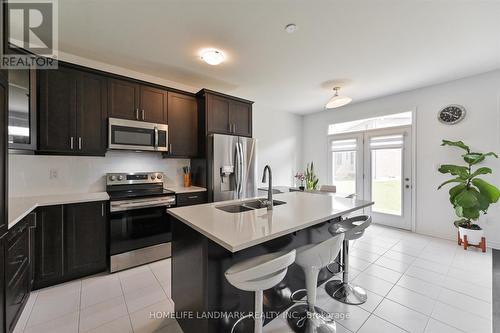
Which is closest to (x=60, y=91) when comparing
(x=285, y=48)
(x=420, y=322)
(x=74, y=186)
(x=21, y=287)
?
(x=74, y=186)

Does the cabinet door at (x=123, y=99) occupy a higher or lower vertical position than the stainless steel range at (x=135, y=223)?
higher

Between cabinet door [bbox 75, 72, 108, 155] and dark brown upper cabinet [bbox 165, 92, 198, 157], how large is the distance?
0.85 metres

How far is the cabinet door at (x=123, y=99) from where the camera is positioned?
267cm

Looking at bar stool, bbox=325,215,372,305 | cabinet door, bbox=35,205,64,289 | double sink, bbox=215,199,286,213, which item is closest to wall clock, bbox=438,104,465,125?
bar stool, bbox=325,215,372,305

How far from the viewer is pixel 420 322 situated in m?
1.70

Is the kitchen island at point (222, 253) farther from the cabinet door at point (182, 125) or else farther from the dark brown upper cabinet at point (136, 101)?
the dark brown upper cabinet at point (136, 101)

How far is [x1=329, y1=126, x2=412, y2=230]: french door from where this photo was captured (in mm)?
3965

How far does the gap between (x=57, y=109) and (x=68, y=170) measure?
2.57 ft

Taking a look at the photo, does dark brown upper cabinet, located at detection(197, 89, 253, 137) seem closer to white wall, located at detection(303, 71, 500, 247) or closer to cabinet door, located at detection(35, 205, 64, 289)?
cabinet door, located at detection(35, 205, 64, 289)

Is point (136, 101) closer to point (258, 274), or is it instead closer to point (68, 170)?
point (68, 170)

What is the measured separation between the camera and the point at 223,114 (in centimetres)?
346

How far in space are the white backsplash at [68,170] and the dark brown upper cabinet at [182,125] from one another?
384mm

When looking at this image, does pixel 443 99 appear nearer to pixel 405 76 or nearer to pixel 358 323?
pixel 405 76

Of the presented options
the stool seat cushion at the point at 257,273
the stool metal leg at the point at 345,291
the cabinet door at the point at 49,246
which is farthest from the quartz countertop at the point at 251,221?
the cabinet door at the point at 49,246
